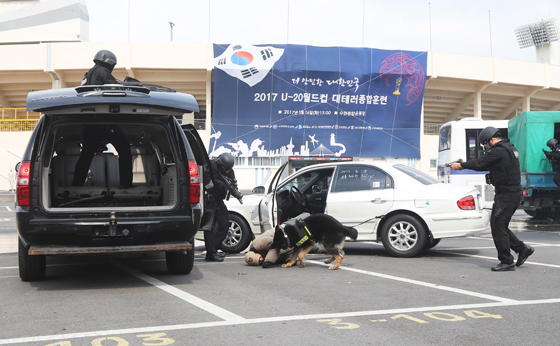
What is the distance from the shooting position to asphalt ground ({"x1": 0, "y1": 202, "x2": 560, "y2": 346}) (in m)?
4.07

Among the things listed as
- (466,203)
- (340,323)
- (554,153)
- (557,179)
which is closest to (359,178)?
(466,203)

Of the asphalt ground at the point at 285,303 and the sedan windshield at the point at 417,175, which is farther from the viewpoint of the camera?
the sedan windshield at the point at 417,175

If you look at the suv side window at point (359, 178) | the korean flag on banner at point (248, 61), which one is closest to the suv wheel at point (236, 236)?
the suv side window at point (359, 178)

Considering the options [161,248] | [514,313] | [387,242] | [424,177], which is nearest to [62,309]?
[161,248]

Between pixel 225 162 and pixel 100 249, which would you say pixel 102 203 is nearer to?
pixel 100 249

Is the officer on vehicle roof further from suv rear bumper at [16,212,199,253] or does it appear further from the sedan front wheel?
the sedan front wheel

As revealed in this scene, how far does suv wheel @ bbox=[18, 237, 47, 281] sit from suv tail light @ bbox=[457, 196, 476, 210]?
5720mm

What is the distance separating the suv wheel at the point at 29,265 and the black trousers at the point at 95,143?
1.30 m

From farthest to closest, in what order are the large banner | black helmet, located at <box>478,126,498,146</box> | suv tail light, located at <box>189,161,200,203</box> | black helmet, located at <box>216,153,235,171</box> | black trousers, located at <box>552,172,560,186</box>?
1. the large banner
2. black trousers, located at <box>552,172,560,186</box>
3. black helmet, located at <box>216,153,235,171</box>
4. black helmet, located at <box>478,126,498,146</box>
5. suv tail light, located at <box>189,161,200,203</box>

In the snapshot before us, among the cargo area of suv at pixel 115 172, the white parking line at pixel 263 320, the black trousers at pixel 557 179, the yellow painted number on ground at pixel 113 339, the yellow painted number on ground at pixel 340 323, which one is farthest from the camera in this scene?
the black trousers at pixel 557 179

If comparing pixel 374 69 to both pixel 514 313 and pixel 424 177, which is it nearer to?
pixel 424 177

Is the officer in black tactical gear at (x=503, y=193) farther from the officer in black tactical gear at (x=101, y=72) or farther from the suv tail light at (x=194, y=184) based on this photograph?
the officer in black tactical gear at (x=101, y=72)

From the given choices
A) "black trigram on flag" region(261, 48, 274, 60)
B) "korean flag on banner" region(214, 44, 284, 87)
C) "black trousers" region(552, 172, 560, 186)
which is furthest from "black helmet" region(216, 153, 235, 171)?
"black trigram on flag" region(261, 48, 274, 60)

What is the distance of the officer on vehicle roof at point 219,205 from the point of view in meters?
8.40
